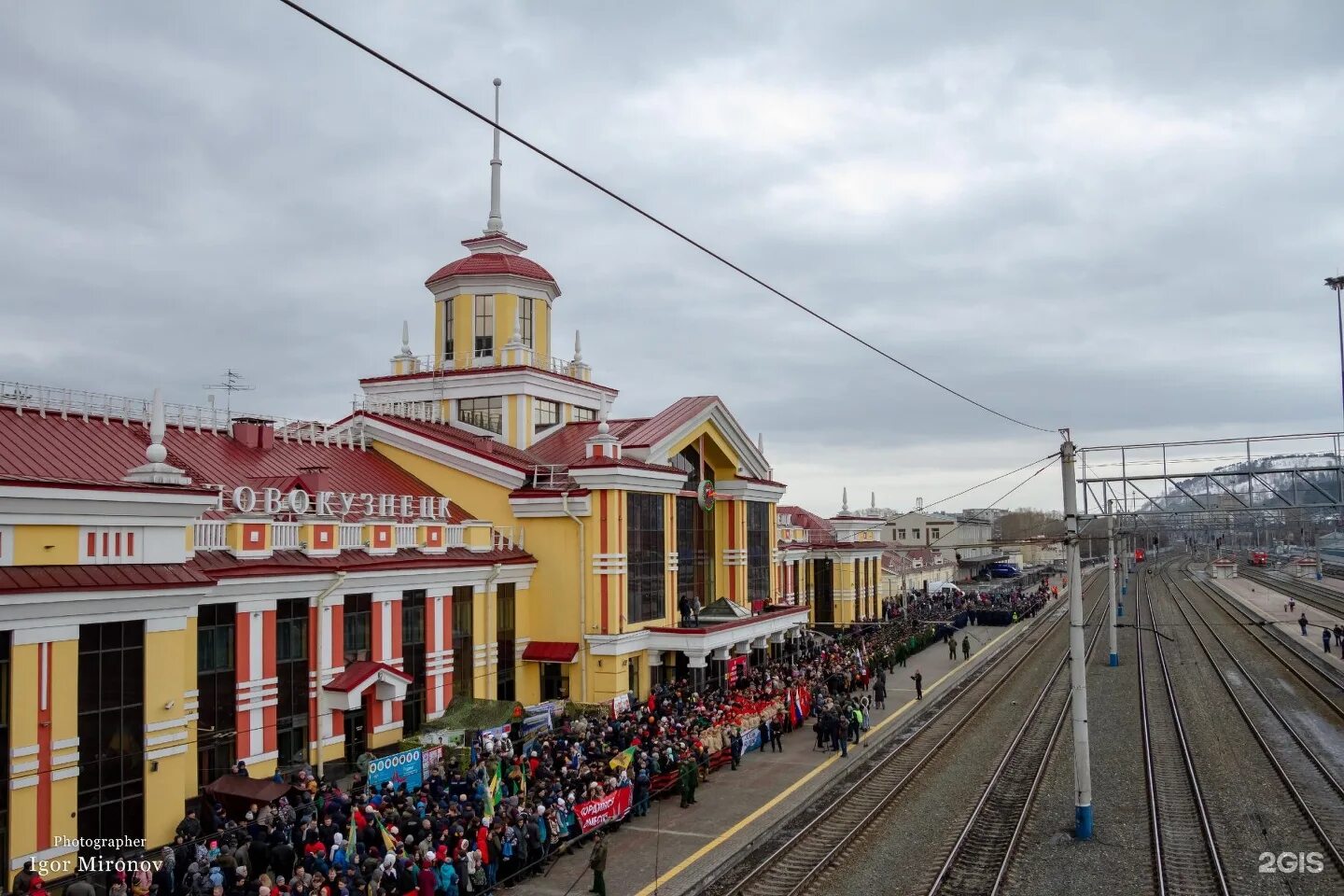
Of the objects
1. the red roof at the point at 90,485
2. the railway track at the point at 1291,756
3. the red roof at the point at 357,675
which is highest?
the red roof at the point at 90,485

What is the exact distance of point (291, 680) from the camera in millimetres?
23531

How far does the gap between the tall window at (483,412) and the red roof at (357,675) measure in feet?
46.8

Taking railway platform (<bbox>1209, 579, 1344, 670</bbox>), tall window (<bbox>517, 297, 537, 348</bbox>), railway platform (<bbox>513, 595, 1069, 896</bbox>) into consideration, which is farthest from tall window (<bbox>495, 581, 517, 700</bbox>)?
railway platform (<bbox>1209, 579, 1344, 670</bbox>)

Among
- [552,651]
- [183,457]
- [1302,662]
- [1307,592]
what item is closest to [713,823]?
[552,651]

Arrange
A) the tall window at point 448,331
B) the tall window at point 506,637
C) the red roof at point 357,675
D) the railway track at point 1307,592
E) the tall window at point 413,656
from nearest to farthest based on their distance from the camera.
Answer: the red roof at point 357,675 → the tall window at point 413,656 → the tall window at point 506,637 → the tall window at point 448,331 → the railway track at point 1307,592

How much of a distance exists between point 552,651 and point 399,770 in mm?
11420

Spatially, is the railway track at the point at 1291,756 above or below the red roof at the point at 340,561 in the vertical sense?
below

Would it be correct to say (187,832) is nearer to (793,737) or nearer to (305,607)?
(305,607)

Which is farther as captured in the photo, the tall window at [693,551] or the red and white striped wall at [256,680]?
the tall window at [693,551]

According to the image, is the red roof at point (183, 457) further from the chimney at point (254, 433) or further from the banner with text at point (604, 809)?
the banner with text at point (604, 809)

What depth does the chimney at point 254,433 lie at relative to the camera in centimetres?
2911

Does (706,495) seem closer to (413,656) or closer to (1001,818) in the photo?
(413,656)

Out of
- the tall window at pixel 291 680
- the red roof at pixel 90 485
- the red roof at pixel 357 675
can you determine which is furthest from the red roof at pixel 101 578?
the red roof at pixel 357 675

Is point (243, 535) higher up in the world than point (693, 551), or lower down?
higher up
